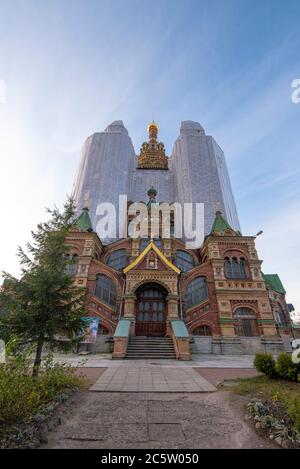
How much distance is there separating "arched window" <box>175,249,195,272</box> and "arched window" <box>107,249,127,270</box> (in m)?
5.95

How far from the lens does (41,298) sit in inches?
272

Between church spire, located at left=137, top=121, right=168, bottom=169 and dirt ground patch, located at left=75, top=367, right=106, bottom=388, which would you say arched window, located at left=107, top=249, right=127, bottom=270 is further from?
church spire, located at left=137, top=121, right=168, bottom=169

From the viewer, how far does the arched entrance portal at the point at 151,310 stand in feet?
59.3

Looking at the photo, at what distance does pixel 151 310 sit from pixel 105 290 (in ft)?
15.2

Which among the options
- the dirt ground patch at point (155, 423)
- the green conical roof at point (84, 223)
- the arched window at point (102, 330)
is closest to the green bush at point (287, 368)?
the dirt ground patch at point (155, 423)

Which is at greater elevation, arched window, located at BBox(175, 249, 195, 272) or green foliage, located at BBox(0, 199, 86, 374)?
arched window, located at BBox(175, 249, 195, 272)

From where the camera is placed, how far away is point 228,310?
18.2 metres

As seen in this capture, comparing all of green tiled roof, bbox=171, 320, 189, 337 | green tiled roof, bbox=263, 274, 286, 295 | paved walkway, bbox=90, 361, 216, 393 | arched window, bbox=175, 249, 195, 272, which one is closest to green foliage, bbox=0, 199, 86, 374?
paved walkway, bbox=90, 361, 216, 393

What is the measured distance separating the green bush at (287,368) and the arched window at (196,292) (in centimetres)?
1205

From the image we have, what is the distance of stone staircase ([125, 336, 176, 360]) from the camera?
13195 mm

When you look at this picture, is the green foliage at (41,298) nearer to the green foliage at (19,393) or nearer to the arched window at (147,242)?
the green foliage at (19,393)
